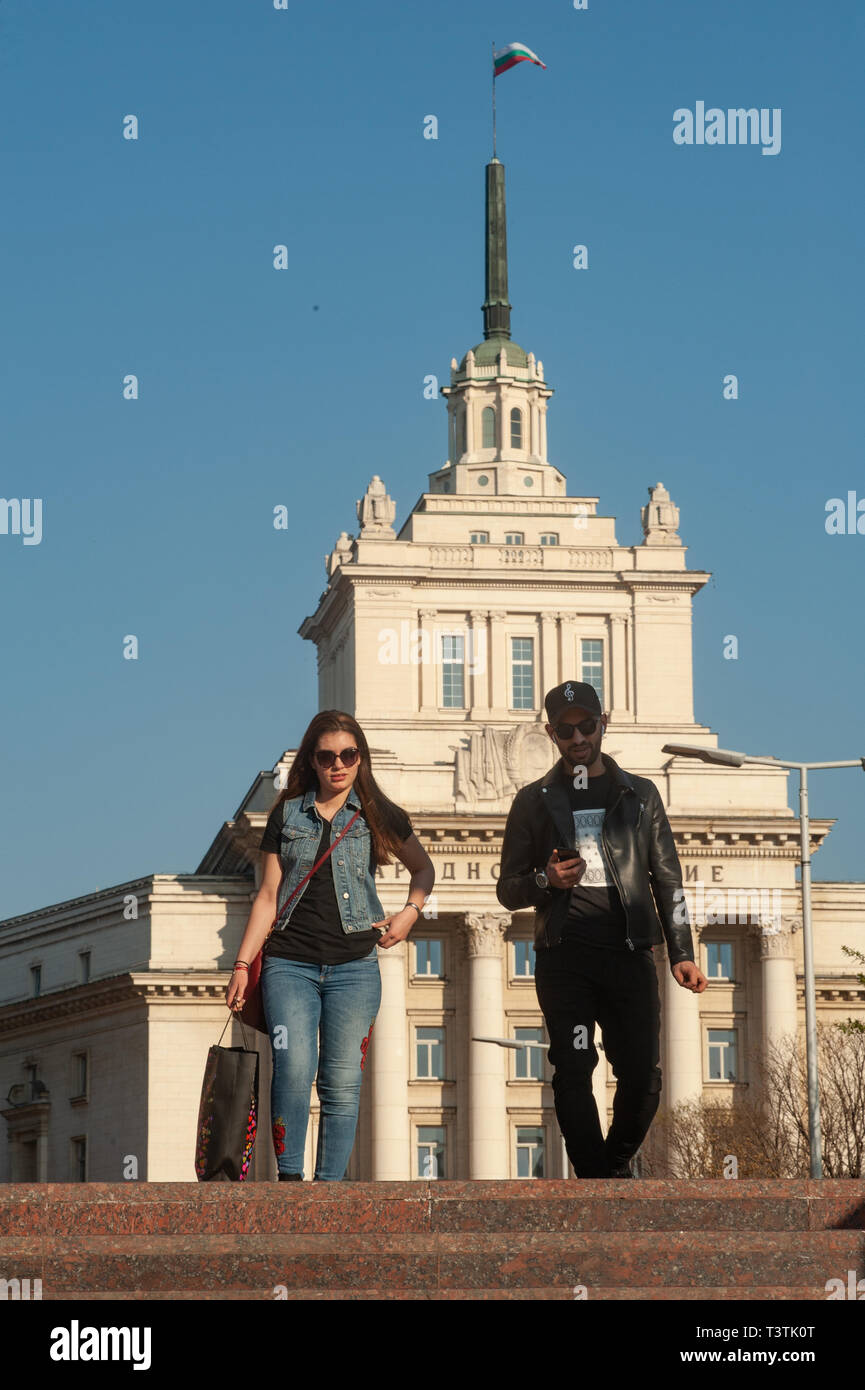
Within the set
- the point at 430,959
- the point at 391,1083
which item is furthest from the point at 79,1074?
the point at 391,1083

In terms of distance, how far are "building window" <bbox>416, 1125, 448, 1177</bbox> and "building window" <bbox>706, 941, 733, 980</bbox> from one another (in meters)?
10.2

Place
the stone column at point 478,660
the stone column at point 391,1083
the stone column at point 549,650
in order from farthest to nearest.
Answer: the stone column at point 549,650, the stone column at point 478,660, the stone column at point 391,1083

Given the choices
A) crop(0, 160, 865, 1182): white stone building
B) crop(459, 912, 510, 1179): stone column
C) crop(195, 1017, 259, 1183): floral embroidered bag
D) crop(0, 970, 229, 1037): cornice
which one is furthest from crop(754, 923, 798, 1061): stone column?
crop(195, 1017, 259, 1183): floral embroidered bag

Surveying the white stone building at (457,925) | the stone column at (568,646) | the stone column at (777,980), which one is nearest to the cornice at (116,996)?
the white stone building at (457,925)

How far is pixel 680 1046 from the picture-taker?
79.4 meters

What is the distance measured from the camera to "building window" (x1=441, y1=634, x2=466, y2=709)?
9544 cm

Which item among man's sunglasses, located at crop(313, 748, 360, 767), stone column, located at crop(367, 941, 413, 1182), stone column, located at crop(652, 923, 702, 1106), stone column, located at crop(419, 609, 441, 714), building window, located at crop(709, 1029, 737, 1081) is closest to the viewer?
man's sunglasses, located at crop(313, 748, 360, 767)

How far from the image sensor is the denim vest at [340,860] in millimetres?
15734

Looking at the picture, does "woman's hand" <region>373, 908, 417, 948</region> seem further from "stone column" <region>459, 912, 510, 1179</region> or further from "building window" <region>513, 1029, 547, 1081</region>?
"building window" <region>513, 1029, 547, 1081</region>

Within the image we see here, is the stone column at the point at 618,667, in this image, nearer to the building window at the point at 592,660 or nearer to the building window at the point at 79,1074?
the building window at the point at 592,660

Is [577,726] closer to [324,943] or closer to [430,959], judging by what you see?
[324,943]

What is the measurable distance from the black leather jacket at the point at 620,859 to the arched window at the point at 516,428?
87.4 meters

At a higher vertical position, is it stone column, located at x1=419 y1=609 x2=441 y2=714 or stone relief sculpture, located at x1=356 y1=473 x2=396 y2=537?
stone relief sculpture, located at x1=356 y1=473 x2=396 y2=537

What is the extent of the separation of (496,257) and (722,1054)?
136 feet
